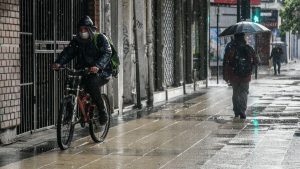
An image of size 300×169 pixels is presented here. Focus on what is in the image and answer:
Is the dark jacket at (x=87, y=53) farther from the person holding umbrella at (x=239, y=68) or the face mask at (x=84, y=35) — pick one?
the person holding umbrella at (x=239, y=68)

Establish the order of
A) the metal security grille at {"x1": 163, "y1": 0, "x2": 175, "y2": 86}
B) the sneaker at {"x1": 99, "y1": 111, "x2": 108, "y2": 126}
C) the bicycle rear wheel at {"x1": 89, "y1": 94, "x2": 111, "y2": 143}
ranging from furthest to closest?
the metal security grille at {"x1": 163, "y1": 0, "x2": 175, "y2": 86} → the sneaker at {"x1": 99, "y1": 111, "x2": 108, "y2": 126} → the bicycle rear wheel at {"x1": 89, "y1": 94, "x2": 111, "y2": 143}

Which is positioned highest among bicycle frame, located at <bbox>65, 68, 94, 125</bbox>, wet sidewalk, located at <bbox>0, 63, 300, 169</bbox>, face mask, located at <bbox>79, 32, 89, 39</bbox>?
face mask, located at <bbox>79, 32, 89, 39</bbox>

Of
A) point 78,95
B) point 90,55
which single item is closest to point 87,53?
point 90,55

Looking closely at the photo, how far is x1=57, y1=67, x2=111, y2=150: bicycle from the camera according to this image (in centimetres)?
1026

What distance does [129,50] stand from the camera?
58.6 ft

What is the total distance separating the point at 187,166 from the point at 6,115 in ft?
10.6

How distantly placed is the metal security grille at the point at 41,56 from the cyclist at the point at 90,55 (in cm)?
130

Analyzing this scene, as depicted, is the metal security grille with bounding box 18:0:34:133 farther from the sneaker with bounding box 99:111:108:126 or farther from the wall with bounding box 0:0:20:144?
the sneaker with bounding box 99:111:108:126

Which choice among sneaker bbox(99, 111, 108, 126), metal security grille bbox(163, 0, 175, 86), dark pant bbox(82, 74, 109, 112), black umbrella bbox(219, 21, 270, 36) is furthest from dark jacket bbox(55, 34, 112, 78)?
metal security grille bbox(163, 0, 175, 86)

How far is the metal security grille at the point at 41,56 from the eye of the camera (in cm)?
1195

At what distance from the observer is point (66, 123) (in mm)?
10398

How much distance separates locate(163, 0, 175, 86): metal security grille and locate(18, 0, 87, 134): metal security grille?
351 inches

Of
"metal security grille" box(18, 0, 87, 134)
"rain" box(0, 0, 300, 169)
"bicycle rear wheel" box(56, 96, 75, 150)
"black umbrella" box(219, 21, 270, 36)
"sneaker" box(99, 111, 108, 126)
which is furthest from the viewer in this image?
"black umbrella" box(219, 21, 270, 36)

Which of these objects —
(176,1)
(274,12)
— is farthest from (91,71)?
(274,12)
